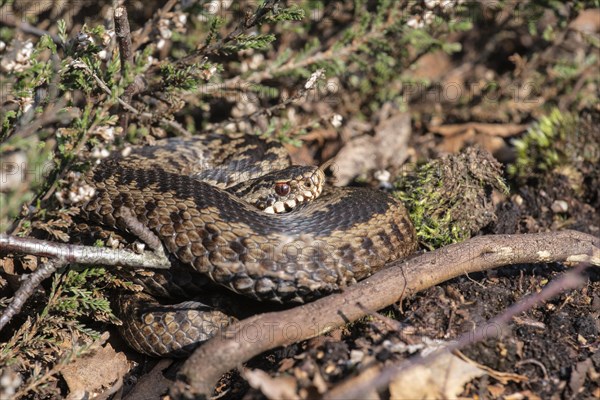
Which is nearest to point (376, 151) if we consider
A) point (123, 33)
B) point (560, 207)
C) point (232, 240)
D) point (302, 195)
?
point (302, 195)

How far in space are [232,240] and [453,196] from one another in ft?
7.43

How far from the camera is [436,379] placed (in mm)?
3998

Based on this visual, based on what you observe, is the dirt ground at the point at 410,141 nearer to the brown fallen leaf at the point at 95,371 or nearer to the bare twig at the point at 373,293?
the brown fallen leaf at the point at 95,371

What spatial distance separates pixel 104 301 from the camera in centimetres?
489

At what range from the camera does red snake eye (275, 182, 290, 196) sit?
625 cm

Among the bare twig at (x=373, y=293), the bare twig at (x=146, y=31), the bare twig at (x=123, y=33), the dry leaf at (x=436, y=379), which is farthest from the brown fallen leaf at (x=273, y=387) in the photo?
the bare twig at (x=146, y=31)

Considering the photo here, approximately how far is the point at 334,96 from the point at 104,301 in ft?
14.9

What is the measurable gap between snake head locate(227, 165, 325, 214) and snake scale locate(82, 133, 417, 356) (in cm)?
25

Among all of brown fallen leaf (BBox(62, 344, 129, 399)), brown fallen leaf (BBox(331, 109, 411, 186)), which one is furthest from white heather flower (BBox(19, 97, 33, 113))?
brown fallen leaf (BBox(331, 109, 411, 186))

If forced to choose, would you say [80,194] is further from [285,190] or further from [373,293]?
[285,190]

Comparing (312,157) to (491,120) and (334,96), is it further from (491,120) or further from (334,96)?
(491,120)

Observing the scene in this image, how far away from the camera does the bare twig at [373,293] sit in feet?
13.6

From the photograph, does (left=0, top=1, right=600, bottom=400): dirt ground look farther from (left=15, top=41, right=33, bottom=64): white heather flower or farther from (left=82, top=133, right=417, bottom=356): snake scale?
(left=82, top=133, right=417, bottom=356): snake scale

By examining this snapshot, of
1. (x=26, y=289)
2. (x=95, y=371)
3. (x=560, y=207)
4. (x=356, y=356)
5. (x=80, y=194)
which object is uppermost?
(x=80, y=194)
